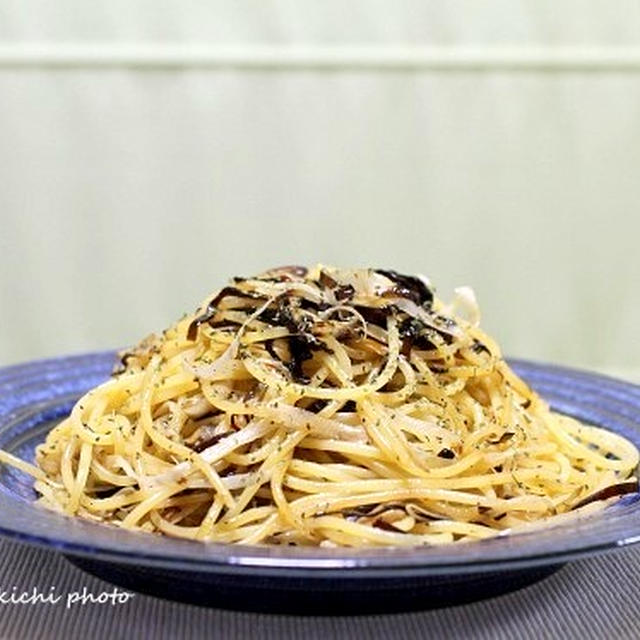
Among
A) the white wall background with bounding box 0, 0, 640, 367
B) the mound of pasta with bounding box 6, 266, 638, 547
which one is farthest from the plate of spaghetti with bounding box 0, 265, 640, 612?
the white wall background with bounding box 0, 0, 640, 367

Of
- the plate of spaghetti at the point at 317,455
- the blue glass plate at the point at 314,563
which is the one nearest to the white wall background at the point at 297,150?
the plate of spaghetti at the point at 317,455

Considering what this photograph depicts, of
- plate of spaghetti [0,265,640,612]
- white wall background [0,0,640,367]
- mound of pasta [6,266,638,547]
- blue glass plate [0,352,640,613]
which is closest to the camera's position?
blue glass plate [0,352,640,613]

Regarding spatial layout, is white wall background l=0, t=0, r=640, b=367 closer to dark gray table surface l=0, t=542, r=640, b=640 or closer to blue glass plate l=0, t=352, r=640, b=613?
blue glass plate l=0, t=352, r=640, b=613

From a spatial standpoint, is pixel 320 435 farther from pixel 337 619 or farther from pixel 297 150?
pixel 297 150

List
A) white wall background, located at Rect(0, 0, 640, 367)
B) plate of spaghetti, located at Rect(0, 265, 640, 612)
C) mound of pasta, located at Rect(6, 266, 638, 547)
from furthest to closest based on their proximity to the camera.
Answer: white wall background, located at Rect(0, 0, 640, 367)
mound of pasta, located at Rect(6, 266, 638, 547)
plate of spaghetti, located at Rect(0, 265, 640, 612)

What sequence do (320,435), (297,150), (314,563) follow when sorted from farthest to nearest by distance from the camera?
(297,150) < (320,435) < (314,563)

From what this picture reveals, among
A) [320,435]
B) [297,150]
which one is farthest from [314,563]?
[297,150]

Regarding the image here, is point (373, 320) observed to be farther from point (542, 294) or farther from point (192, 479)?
point (542, 294)
